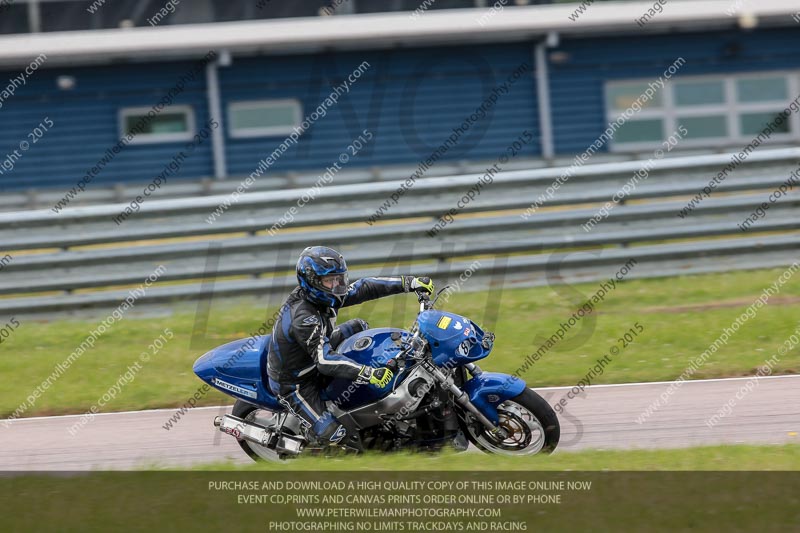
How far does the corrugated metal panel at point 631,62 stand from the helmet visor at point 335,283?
15.8 metres

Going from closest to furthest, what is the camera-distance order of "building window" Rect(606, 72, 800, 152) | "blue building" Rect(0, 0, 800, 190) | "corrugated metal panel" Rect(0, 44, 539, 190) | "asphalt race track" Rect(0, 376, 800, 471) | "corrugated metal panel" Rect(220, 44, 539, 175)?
"asphalt race track" Rect(0, 376, 800, 471)
"blue building" Rect(0, 0, 800, 190)
"corrugated metal panel" Rect(0, 44, 539, 190)
"corrugated metal panel" Rect(220, 44, 539, 175)
"building window" Rect(606, 72, 800, 152)

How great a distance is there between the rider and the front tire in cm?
86

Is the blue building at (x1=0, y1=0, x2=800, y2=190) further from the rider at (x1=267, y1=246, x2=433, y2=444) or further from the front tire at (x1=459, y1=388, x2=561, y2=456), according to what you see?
the front tire at (x1=459, y1=388, x2=561, y2=456)

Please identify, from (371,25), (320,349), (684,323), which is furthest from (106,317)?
(371,25)

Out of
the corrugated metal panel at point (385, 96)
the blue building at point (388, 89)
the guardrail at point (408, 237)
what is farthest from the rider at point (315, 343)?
the corrugated metal panel at point (385, 96)

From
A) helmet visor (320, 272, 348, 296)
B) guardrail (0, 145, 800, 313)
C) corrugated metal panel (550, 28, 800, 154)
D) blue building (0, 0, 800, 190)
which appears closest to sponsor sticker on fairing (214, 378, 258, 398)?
helmet visor (320, 272, 348, 296)

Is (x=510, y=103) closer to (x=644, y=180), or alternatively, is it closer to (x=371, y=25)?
(x=371, y=25)

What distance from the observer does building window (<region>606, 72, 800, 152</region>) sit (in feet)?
73.8

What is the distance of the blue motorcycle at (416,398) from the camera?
284 inches

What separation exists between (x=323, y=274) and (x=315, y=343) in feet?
1.59

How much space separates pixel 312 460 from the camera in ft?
23.6

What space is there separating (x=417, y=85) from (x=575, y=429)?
14.5 m

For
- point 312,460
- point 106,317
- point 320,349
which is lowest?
point 106,317
